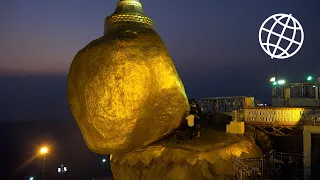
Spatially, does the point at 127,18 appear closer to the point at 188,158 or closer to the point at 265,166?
the point at 188,158

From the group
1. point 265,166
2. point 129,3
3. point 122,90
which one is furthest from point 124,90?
point 265,166

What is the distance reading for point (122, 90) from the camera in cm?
1363

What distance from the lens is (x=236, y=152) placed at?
14.1m

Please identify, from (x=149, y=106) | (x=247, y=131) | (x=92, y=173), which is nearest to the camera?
(x=149, y=106)

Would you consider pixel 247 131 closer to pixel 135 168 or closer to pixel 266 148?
pixel 266 148

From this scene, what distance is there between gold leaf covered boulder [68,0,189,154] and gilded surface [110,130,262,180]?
79 centimetres

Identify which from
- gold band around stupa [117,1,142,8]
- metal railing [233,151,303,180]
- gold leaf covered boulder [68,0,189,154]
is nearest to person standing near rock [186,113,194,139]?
gold leaf covered boulder [68,0,189,154]

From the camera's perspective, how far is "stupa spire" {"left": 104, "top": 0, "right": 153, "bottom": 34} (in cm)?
1592

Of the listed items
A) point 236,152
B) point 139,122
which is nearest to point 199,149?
point 236,152

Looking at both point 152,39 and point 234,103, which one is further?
point 234,103

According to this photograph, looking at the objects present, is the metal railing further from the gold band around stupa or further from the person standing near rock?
the gold band around stupa

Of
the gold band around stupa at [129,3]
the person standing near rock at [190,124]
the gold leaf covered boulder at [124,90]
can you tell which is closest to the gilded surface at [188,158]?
the person standing near rock at [190,124]

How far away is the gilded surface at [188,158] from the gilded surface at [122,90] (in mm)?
800

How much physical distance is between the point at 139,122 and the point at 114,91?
201 cm
